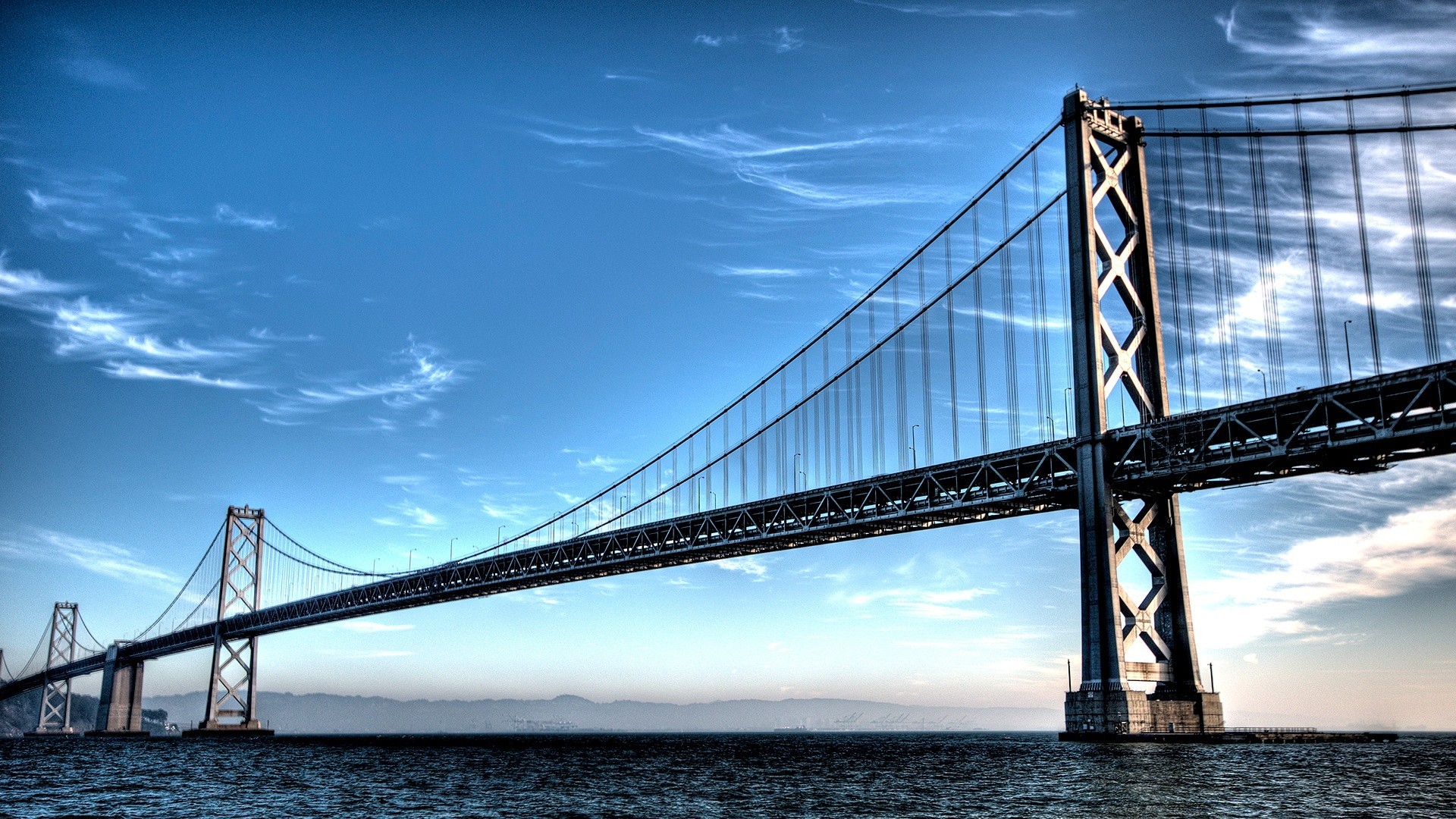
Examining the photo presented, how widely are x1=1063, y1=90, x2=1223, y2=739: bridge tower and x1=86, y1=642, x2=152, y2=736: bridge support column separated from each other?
10690 centimetres

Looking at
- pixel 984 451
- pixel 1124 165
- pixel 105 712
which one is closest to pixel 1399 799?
pixel 984 451

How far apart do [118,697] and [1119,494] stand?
111 m

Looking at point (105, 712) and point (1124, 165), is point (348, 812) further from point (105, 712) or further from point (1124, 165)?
point (105, 712)

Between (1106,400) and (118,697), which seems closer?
(1106,400)

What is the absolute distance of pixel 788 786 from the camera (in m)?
35.8

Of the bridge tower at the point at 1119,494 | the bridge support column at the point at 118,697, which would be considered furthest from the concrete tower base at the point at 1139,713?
the bridge support column at the point at 118,697

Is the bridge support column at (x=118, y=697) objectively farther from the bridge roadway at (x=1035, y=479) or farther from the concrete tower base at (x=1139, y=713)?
the concrete tower base at (x=1139, y=713)

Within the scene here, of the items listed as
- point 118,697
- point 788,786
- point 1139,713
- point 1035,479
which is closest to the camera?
point 788,786

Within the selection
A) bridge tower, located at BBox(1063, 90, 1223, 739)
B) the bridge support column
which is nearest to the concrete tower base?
bridge tower, located at BBox(1063, 90, 1223, 739)

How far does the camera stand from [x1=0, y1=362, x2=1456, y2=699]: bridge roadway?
1454 inches

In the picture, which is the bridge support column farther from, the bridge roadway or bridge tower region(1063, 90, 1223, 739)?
bridge tower region(1063, 90, 1223, 739)

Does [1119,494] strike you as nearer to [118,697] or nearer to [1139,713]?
[1139,713]

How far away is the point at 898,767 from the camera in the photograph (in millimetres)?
45219

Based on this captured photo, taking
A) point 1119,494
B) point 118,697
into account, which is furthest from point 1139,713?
point 118,697
